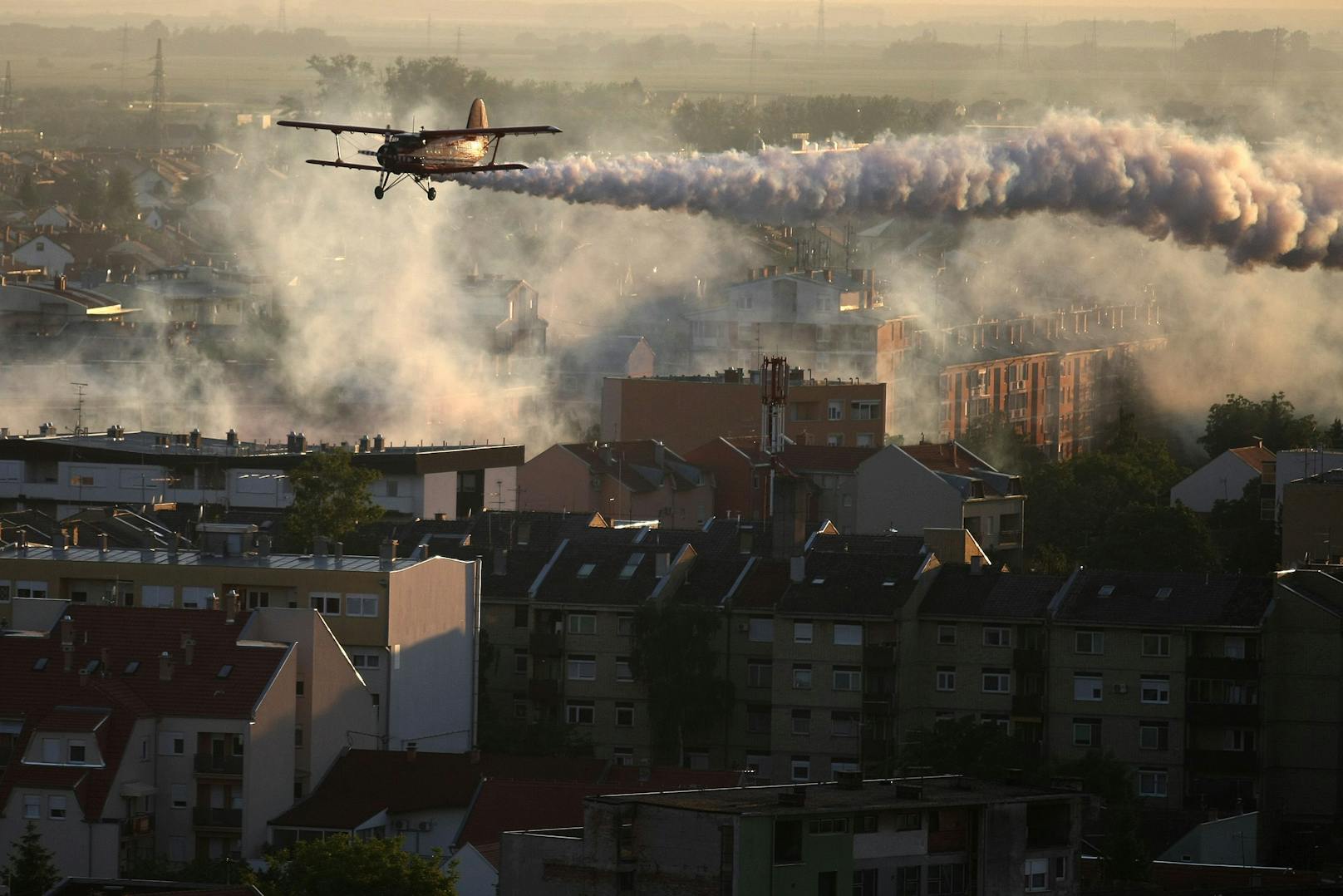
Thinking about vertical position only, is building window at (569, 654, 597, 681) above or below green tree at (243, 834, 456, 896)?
above

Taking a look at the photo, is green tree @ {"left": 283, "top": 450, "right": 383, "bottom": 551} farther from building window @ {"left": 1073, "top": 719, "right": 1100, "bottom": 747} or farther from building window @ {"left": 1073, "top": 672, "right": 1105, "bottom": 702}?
building window @ {"left": 1073, "top": 719, "right": 1100, "bottom": 747}

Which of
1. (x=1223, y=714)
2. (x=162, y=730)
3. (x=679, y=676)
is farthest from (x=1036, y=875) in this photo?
(x=679, y=676)

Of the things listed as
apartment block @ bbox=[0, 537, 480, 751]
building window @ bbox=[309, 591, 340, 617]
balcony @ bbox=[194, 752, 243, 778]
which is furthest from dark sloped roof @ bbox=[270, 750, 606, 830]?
building window @ bbox=[309, 591, 340, 617]

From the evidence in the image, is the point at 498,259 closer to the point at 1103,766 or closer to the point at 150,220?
the point at 150,220

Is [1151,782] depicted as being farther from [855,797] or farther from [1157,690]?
[855,797]

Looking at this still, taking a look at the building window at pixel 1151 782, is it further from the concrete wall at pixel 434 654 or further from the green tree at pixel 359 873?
the green tree at pixel 359 873

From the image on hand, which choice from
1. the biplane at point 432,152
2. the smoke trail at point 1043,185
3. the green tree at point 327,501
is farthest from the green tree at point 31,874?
the smoke trail at point 1043,185
